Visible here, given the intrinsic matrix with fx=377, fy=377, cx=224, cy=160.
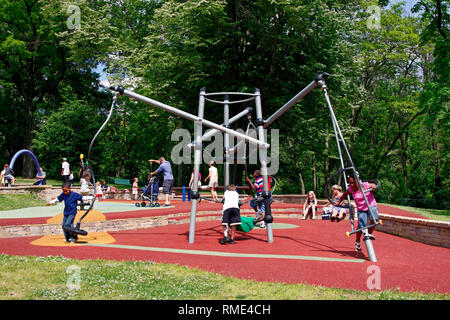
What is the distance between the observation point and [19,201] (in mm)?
20125

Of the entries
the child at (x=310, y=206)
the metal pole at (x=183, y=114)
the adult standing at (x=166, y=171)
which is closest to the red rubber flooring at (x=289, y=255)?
the metal pole at (x=183, y=114)

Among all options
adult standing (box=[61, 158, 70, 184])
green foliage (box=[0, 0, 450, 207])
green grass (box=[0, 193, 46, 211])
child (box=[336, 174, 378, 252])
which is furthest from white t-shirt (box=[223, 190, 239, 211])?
adult standing (box=[61, 158, 70, 184])

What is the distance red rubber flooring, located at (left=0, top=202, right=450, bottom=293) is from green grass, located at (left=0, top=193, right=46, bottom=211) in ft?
28.7

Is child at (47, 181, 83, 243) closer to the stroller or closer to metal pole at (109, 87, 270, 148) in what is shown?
metal pole at (109, 87, 270, 148)

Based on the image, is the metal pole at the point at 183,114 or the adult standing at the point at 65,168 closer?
the metal pole at the point at 183,114

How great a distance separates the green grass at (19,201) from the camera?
61.4 ft

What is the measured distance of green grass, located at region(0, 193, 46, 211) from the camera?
736 inches

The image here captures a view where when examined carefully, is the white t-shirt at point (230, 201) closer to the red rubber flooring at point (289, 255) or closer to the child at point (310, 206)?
the red rubber flooring at point (289, 255)

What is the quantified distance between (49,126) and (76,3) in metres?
10.5

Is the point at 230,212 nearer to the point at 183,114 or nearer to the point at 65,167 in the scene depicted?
the point at 183,114

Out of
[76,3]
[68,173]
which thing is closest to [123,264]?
[68,173]

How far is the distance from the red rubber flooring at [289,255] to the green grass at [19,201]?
28.7 ft

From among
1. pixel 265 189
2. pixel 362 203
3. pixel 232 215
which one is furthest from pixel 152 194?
pixel 362 203

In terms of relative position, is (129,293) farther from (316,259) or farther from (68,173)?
(68,173)
